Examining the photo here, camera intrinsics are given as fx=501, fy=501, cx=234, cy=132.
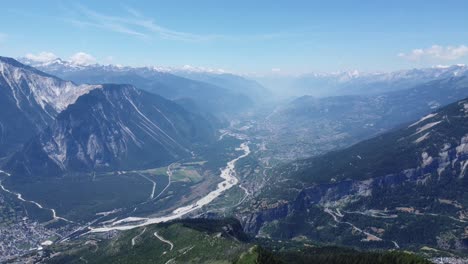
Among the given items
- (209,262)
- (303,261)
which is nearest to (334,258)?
(303,261)

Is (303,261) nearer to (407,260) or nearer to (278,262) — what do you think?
(278,262)

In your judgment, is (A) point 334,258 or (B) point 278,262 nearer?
(B) point 278,262

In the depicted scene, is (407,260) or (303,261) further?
(303,261)

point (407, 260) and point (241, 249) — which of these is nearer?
point (407, 260)

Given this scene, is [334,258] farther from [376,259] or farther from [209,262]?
[209,262]

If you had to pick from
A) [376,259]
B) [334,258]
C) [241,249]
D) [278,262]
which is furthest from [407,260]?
[241,249]

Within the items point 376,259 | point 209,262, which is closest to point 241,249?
point 209,262

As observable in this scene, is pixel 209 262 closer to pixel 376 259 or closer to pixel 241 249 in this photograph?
pixel 241 249
